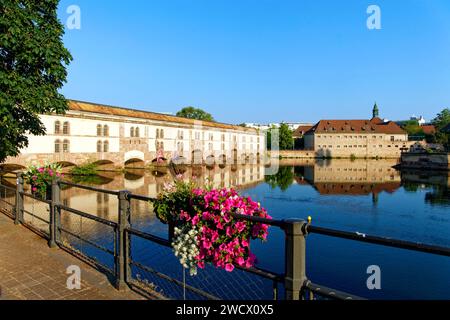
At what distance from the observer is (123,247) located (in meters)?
4.81

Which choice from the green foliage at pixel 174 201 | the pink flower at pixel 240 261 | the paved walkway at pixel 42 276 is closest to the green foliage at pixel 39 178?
the paved walkway at pixel 42 276

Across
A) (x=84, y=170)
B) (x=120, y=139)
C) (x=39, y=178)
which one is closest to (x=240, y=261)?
(x=39, y=178)

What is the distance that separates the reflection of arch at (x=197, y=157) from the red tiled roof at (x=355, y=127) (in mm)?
50755

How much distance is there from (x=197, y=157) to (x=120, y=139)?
20124 millimetres

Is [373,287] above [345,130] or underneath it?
underneath

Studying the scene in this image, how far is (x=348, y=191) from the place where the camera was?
32.7 meters

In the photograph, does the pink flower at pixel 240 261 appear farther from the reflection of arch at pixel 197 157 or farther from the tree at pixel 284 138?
the tree at pixel 284 138

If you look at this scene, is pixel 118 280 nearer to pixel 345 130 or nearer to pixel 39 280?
pixel 39 280

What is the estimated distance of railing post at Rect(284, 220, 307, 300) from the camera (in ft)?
9.45

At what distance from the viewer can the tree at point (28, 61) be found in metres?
7.40
